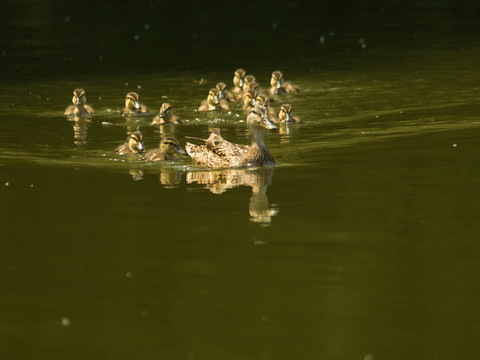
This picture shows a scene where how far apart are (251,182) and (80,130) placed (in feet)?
15.6

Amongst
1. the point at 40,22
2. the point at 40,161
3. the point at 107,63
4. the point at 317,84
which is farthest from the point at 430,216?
the point at 40,22

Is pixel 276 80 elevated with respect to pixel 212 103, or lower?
elevated

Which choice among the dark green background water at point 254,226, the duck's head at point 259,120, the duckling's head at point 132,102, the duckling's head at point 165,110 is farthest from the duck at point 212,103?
the duck's head at point 259,120

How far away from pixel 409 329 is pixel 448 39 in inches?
726

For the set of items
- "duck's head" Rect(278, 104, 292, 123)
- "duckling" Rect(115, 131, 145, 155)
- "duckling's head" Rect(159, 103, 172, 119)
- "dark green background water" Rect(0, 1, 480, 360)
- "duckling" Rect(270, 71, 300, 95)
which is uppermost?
"duckling" Rect(270, 71, 300, 95)

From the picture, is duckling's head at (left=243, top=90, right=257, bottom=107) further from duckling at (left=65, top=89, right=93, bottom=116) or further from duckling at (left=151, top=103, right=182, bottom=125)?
duckling at (left=65, top=89, right=93, bottom=116)

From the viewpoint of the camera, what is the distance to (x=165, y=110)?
51.4 feet

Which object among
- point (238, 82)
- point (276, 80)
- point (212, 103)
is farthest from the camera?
point (238, 82)

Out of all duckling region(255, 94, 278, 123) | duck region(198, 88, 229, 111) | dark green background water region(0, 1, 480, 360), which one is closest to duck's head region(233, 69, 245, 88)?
dark green background water region(0, 1, 480, 360)

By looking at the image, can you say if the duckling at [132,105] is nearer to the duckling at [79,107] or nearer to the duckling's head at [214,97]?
the duckling at [79,107]

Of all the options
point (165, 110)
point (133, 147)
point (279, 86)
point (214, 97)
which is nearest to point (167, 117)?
point (165, 110)

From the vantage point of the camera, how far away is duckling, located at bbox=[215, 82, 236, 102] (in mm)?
17062

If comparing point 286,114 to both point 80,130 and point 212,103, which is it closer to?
point 212,103

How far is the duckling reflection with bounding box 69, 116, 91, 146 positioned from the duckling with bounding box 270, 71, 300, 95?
350 cm
